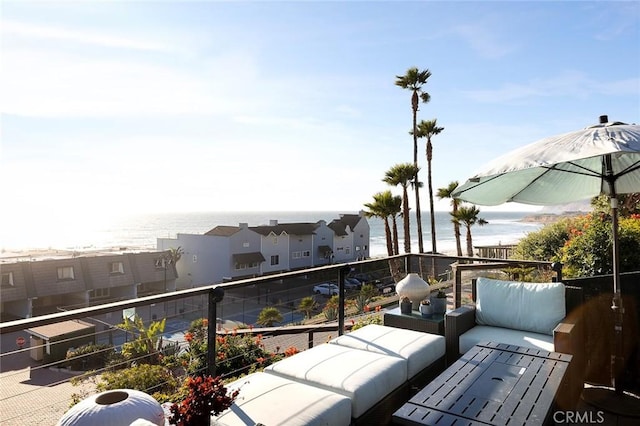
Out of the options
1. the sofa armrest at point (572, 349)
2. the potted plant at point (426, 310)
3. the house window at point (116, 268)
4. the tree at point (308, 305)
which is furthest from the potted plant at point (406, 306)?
the house window at point (116, 268)

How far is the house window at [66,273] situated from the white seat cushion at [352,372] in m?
30.3

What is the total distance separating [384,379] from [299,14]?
651 centimetres

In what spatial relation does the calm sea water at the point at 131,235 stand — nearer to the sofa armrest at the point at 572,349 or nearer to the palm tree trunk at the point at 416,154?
the palm tree trunk at the point at 416,154

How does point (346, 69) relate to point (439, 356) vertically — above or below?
above

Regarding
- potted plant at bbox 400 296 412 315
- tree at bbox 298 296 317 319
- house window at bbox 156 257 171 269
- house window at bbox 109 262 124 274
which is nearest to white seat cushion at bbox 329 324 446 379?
potted plant at bbox 400 296 412 315

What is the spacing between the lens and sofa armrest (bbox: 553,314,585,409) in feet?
Answer: 8.26

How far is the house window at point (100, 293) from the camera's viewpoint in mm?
29094

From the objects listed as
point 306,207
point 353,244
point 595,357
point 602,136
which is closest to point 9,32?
point 602,136

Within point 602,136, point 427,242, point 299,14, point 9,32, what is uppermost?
point 299,14

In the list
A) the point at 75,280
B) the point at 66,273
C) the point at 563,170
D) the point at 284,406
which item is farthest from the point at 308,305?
the point at 66,273

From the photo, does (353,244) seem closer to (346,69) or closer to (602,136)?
(346,69)

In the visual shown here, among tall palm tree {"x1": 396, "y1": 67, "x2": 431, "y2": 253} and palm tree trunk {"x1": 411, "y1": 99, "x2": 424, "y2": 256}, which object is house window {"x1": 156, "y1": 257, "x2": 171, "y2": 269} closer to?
palm tree trunk {"x1": 411, "y1": 99, "x2": 424, "y2": 256}

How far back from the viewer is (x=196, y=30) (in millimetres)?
6609

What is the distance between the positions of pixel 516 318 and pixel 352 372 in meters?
1.91
